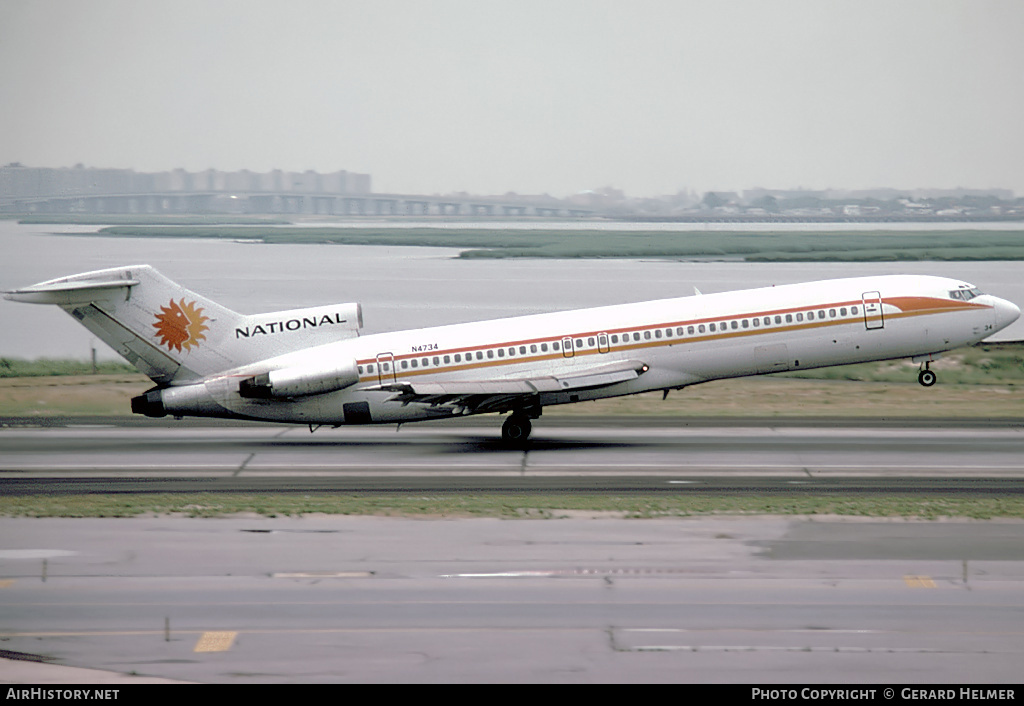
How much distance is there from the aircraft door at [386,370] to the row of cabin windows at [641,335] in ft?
0.09

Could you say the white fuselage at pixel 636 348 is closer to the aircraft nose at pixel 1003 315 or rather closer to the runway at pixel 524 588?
the aircraft nose at pixel 1003 315

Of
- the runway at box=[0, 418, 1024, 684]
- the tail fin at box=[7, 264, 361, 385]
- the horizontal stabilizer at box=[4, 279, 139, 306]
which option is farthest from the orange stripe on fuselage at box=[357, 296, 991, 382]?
the horizontal stabilizer at box=[4, 279, 139, 306]

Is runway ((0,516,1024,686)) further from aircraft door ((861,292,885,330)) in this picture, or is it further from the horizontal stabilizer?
aircraft door ((861,292,885,330))

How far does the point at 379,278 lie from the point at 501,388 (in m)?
103

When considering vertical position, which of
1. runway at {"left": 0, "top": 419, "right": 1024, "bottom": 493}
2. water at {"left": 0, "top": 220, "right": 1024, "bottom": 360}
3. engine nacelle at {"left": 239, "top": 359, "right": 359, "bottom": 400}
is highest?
engine nacelle at {"left": 239, "top": 359, "right": 359, "bottom": 400}

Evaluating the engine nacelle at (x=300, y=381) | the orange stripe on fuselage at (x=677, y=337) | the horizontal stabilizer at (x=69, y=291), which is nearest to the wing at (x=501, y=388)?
the orange stripe on fuselage at (x=677, y=337)

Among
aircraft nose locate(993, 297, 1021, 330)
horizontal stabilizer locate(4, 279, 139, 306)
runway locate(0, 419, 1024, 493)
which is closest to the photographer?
runway locate(0, 419, 1024, 493)

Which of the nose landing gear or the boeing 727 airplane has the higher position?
the boeing 727 airplane

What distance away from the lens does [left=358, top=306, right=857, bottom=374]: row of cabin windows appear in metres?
33.6

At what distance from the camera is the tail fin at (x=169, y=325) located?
33.4 metres

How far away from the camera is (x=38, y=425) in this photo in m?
38.6

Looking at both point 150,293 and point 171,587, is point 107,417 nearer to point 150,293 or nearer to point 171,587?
point 150,293

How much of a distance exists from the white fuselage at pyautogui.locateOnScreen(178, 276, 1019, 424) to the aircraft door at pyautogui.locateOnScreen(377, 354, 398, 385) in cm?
3
